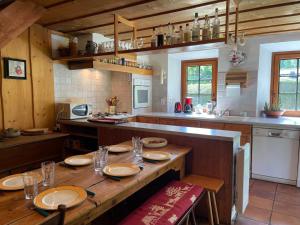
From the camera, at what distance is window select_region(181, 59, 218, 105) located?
442 centimetres

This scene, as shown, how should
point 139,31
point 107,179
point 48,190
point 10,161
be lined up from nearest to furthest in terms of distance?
point 48,190
point 107,179
point 10,161
point 139,31

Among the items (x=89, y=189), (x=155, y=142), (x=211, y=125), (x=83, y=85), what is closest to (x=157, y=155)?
(x=155, y=142)

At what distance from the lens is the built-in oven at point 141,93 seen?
14.0 feet

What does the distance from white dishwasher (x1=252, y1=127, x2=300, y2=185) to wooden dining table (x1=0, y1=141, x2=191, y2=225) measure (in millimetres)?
1874

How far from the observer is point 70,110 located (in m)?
3.32

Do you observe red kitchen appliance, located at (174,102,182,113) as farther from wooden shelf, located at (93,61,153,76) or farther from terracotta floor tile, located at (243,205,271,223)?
terracotta floor tile, located at (243,205,271,223)

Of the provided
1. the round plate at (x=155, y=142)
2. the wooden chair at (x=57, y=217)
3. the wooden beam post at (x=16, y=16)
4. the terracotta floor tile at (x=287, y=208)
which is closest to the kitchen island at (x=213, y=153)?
the round plate at (x=155, y=142)

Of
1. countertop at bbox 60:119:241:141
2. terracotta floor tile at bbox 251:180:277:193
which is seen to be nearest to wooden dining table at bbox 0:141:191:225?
countertop at bbox 60:119:241:141

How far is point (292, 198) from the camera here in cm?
265

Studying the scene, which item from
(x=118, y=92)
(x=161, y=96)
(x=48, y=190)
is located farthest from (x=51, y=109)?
(x=48, y=190)

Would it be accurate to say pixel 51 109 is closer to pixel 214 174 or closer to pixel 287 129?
pixel 214 174

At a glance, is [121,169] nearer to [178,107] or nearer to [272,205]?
[272,205]

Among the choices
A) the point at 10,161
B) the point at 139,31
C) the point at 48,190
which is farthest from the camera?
the point at 139,31

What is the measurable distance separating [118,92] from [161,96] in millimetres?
888
